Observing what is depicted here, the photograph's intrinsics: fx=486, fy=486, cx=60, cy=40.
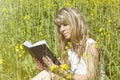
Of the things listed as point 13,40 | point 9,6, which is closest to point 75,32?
point 13,40

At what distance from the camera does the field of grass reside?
4.09m

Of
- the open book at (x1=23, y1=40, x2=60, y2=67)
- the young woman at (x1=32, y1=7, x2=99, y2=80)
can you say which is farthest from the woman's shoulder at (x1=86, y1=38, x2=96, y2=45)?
the open book at (x1=23, y1=40, x2=60, y2=67)

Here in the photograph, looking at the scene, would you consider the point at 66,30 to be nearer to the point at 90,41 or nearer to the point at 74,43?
the point at 74,43

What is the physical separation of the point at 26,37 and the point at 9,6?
94cm

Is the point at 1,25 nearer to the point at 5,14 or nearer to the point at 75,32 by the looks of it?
the point at 5,14

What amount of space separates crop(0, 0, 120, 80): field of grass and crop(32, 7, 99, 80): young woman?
0.48 ft

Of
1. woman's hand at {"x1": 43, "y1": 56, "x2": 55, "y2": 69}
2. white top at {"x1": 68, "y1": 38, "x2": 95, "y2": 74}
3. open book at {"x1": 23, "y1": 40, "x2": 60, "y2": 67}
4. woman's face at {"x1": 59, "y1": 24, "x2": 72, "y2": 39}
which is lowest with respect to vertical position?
white top at {"x1": 68, "y1": 38, "x2": 95, "y2": 74}

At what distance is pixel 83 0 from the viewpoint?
550 centimetres

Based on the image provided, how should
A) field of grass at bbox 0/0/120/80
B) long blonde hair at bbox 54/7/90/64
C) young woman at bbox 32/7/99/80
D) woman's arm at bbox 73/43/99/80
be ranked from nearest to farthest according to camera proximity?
woman's arm at bbox 73/43/99/80 < young woman at bbox 32/7/99/80 < long blonde hair at bbox 54/7/90/64 < field of grass at bbox 0/0/120/80

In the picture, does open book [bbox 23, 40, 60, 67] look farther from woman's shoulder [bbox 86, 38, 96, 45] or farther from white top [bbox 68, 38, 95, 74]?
woman's shoulder [bbox 86, 38, 96, 45]

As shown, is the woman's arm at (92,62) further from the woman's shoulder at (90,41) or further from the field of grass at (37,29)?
the field of grass at (37,29)

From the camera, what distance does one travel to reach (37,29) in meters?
5.09

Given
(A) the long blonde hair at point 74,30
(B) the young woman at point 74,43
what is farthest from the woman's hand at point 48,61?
(A) the long blonde hair at point 74,30

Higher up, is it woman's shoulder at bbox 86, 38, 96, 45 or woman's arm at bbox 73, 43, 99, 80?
woman's shoulder at bbox 86, 38, 96, 45
